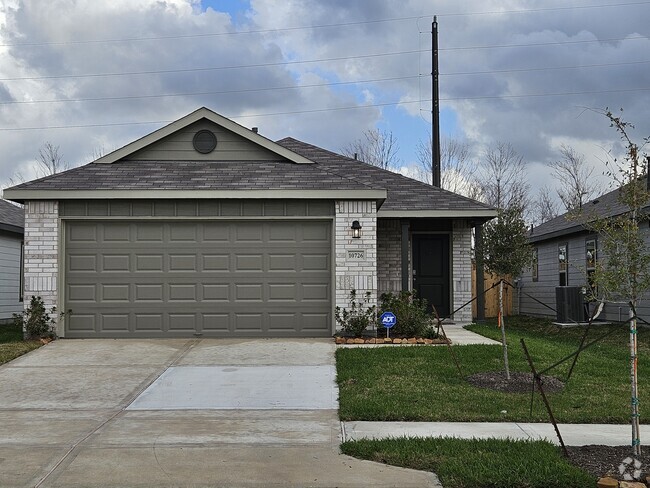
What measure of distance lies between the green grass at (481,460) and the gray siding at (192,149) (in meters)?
9.06

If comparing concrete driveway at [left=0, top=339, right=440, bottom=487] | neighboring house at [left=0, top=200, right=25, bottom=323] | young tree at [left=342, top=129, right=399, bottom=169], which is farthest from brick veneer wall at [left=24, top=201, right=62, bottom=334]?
young tree at [left=342, top=129, right=399, bottom=169]

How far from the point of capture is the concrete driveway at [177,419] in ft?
17.7

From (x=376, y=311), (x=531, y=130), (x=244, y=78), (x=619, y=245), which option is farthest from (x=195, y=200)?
(x=531, y=130)

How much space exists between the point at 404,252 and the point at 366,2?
7.17 metres

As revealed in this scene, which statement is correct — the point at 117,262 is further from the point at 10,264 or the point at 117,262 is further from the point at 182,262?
the point at 10,264

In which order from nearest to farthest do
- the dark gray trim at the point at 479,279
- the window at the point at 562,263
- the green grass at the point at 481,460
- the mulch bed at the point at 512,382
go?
the green grass at the point at 481,460, the mulch bed at the point at 512,382, the dark gray trim at the point at 479,279, the window at the point at 562,263

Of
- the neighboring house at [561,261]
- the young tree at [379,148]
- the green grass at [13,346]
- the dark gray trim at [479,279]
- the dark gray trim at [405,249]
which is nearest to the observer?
the green grass at [13,346]

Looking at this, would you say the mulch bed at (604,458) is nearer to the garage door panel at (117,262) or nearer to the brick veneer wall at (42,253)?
the garage door panel at (117,262)

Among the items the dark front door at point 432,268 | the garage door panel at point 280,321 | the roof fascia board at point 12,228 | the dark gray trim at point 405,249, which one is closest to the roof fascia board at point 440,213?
the dark gray trim at point 405,249

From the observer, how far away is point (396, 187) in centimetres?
1762

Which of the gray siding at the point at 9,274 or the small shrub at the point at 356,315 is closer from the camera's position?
the small shrub at the point at 356,315

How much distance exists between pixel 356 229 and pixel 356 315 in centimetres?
153

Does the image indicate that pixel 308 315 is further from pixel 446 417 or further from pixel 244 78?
pixel 244 78

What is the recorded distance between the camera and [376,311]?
512 inches
